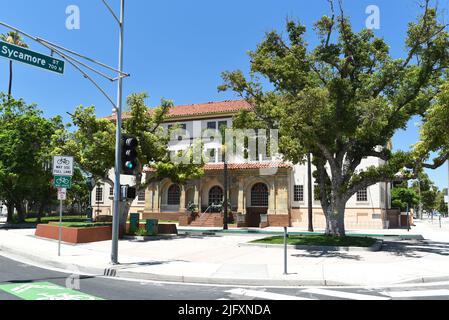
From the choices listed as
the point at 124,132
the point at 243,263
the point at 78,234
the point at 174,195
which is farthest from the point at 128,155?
the point at 174,195

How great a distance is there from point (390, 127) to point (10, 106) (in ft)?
104

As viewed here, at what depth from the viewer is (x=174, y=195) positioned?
1694 inches

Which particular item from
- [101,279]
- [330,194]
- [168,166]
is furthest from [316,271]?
[168,166]

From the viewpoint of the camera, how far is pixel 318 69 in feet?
63.4

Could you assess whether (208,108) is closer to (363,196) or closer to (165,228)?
(363,196)

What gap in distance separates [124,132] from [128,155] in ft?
33.6

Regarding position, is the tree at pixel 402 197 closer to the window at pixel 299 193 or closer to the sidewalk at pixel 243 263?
the window at pixel 299 193

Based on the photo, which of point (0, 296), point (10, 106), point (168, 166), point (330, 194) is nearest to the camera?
point (0, 296)

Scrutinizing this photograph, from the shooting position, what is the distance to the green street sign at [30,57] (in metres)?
10.9

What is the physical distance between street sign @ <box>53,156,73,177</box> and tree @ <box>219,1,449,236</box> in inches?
314

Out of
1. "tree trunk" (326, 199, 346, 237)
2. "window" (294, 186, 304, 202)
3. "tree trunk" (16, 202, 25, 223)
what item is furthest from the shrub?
"window" (294, 186, 304, 202)

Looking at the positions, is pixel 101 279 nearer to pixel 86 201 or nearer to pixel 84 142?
pixel 84 142

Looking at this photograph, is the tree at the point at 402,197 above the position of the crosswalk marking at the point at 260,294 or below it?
above

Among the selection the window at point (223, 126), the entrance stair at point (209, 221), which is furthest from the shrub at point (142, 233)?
the entrance stair at point (209, 221)
